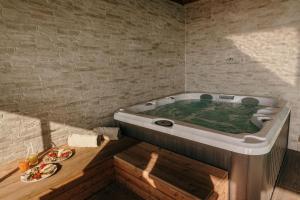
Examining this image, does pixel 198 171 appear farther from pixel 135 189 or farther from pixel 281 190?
pixel 281 190

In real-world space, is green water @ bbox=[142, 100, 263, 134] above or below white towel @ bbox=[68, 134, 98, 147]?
above

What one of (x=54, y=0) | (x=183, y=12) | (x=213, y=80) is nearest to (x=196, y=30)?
(x=183, y=12)

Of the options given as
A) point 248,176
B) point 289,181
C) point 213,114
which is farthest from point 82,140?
point 289,181

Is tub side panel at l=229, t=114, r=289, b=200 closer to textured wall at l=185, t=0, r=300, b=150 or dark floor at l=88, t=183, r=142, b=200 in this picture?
dark floor at l=88, t=183, r=142, b=200

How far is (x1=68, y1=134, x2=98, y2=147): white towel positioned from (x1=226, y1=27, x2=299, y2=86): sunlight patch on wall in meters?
2.51

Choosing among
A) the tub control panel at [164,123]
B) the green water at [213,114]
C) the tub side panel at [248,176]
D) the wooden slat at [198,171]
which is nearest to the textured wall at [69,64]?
the green water at [213,114]

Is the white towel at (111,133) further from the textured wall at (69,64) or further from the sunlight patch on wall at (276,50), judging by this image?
the sunlight patch on wall at (276,50)

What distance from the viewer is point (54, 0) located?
194 centimetres

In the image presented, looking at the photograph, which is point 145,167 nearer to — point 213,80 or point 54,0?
point 54,0

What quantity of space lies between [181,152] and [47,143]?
1335 millimetres

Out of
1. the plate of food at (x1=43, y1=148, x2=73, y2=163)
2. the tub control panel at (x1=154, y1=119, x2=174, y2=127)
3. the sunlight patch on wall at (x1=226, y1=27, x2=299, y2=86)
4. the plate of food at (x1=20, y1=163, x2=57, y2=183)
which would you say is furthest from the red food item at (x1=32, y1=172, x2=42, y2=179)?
the sunlight patch on wall at (x1=226, y1=27, x2=299, y2=86)

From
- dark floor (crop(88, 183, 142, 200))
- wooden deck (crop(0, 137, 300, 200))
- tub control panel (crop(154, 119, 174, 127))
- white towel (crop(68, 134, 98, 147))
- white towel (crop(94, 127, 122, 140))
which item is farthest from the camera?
white towel (crop(94, 127, 122, 140))

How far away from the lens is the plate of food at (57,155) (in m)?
1.78

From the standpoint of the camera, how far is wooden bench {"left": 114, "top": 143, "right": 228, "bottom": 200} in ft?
4.45
